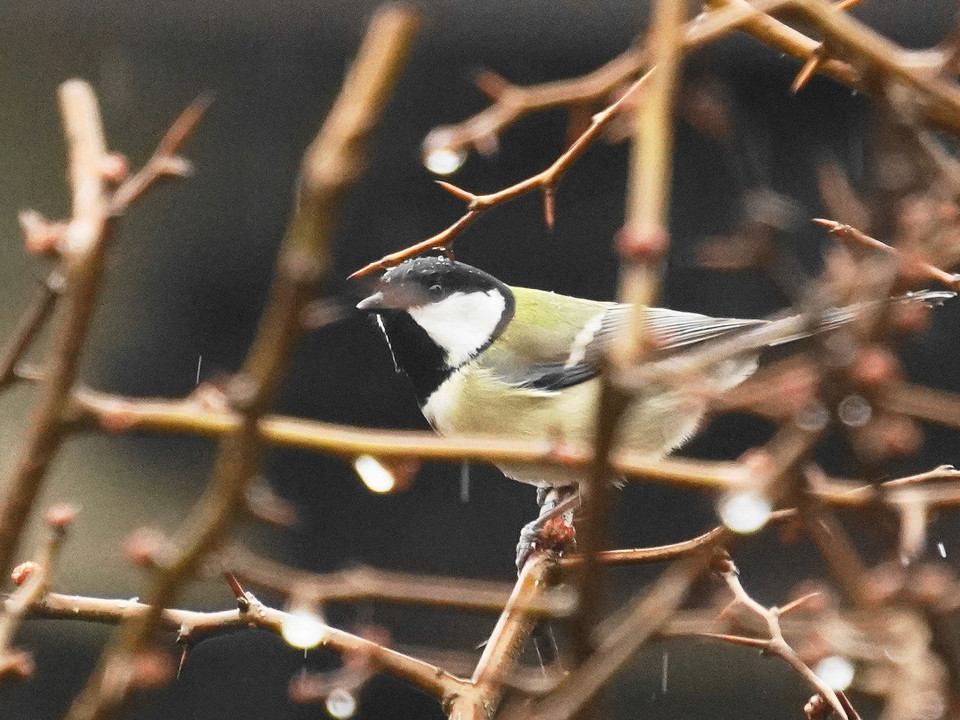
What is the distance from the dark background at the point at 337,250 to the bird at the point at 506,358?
0.54m

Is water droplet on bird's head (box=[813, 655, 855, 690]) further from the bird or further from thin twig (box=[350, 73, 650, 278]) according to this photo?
the bird

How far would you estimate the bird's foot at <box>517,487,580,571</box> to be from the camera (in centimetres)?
119

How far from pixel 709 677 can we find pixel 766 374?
6.97 feet

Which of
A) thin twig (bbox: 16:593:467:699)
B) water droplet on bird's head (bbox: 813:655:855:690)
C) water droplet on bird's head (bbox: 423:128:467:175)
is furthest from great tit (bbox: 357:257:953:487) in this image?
water droplet on bird's head (bbox: 813:655:855:690)

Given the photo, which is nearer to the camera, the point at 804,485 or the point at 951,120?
the point at 804,485

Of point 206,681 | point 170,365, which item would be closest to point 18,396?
point 170,365

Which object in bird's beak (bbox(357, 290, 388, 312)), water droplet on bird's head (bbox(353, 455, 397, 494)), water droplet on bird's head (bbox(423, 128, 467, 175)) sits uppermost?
bird's beak (bbox(357, 290, 388, 312))

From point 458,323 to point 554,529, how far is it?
0.61 meters

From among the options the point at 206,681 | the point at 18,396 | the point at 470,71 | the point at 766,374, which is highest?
the point at 470,71

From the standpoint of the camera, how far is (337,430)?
453mm

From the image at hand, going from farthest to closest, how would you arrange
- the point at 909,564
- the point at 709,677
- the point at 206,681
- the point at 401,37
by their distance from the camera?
the point at 709,677 < the point at 206,681 < the point at 909,564 < the point at 401,37

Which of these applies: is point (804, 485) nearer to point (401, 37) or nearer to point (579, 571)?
point (579, 571)

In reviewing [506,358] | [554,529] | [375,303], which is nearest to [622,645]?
[554,529]

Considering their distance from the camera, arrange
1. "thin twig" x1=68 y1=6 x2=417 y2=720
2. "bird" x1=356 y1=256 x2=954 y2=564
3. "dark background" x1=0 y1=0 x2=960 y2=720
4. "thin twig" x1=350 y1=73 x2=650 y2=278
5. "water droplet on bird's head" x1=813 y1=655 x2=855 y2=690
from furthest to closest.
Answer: "dark background" x1=0 y1=0 x2=960 y2=720
"bird" x1=356 y1=256 x2=954 y2=564
"thin twig" x1=350 y1=73 x2=650 y2=278
"water droplet on bird's head" x1=813 y1=655 x2=855 y2=690
"thin twig" x1=68 y1=6 x2=417 y2=720
